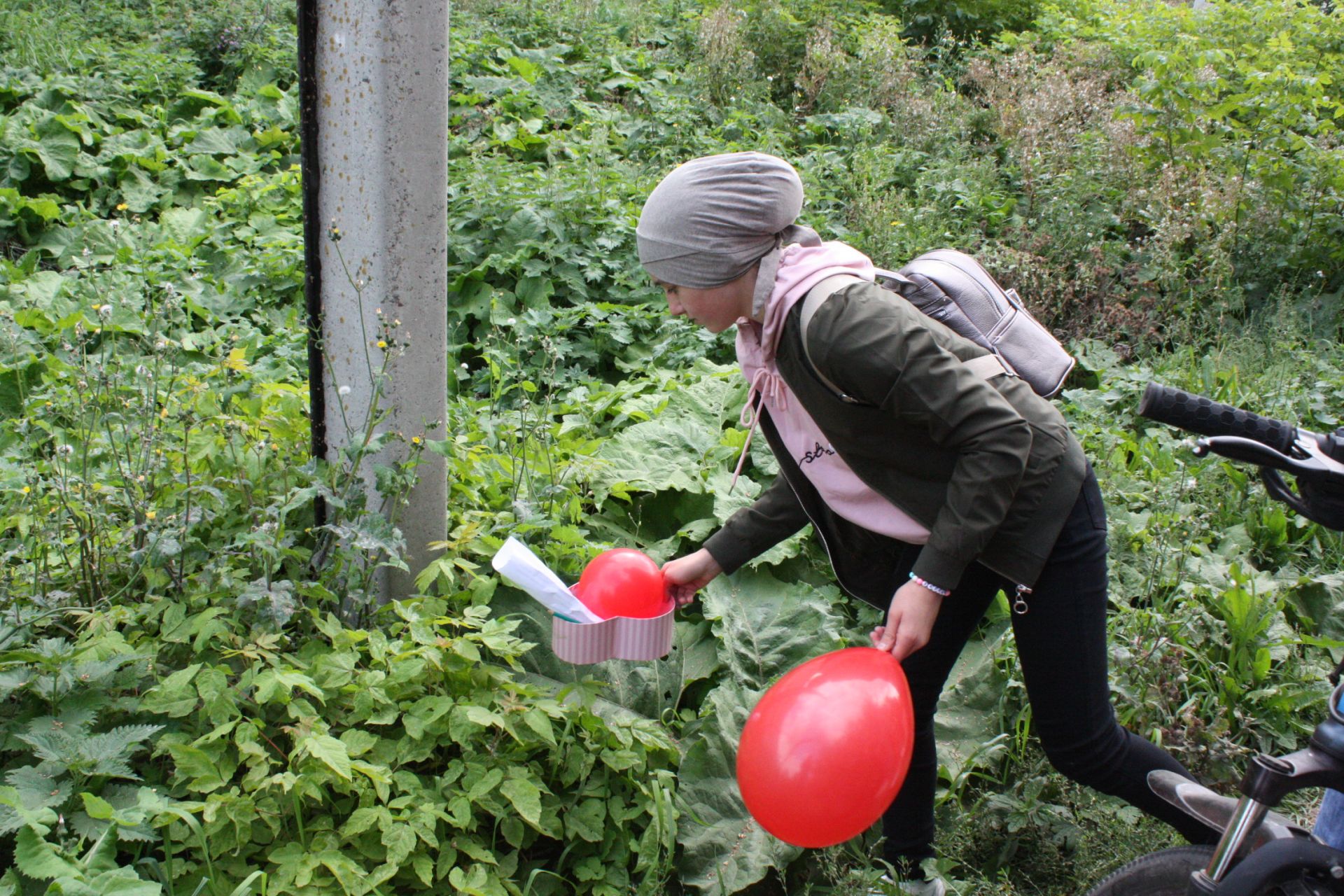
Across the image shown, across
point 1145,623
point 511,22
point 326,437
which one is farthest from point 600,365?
point 511,22

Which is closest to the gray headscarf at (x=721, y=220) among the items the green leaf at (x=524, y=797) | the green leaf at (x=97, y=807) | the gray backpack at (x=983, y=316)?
the gray backpack at (x=983, y=316)

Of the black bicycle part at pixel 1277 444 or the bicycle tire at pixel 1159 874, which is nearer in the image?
the black bicycle part at pixel 1277 444

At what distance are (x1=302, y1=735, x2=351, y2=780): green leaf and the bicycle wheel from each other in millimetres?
1406

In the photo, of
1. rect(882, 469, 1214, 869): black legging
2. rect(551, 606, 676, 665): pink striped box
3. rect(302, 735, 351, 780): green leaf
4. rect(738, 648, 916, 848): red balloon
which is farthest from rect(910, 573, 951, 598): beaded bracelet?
rect(302, 735, 351, 780): green leaf

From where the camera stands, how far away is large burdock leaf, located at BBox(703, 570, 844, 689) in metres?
2.83

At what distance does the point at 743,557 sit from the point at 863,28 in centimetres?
728

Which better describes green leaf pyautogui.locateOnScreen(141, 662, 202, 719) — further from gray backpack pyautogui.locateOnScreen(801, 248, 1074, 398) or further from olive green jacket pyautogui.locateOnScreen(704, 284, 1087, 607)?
gray backpack pyautogui.locateOnScreen(801, 248, 1074, 398)

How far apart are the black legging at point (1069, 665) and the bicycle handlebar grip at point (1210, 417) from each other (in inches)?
18.8

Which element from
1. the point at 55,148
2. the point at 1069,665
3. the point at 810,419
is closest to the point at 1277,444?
the point at 1069,665

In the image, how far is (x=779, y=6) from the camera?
854 cm

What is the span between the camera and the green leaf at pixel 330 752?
6.44 ft

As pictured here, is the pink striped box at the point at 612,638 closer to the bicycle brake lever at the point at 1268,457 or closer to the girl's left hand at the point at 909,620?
the girl's left hand at the point at 909,620

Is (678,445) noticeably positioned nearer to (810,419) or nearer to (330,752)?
(810,419)

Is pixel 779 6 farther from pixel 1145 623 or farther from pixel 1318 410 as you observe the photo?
pixel 1145 623
